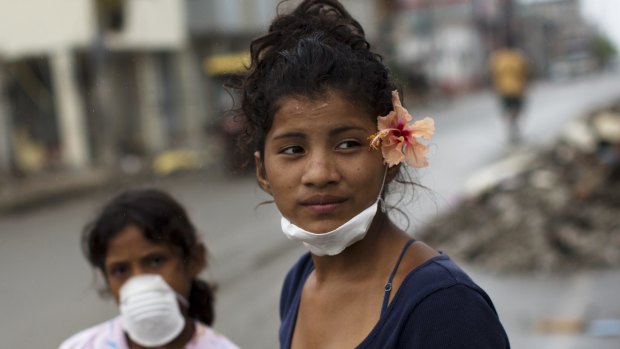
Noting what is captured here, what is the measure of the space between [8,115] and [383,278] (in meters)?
17.4

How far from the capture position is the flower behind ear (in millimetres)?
1596

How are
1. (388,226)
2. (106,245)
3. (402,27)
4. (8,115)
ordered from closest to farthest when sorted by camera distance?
(388,226) → (106,245) → (8,115) → (402,27)

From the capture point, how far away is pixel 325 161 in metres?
1.56

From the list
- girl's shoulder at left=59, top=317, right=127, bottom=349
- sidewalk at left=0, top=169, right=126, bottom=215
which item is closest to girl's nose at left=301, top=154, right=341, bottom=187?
girl's shoulder at left=59, top=317, right=127, bottom=349

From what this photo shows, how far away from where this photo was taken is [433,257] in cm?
155

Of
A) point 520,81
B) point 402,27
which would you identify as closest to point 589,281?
point 520,81

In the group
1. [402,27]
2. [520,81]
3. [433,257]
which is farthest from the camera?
[402,27]

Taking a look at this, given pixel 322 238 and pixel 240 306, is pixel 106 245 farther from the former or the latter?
pixel 240 306

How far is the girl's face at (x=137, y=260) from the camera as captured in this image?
2287 millimetres

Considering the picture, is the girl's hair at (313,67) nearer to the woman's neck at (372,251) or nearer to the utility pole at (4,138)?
the woman's neck at (372,251)

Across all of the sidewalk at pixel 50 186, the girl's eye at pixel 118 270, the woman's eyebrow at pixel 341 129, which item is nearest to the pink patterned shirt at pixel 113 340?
the girl's eye at pixel 118 270

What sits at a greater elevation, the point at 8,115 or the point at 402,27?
the point at 8,115

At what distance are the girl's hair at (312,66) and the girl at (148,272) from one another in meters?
0.65

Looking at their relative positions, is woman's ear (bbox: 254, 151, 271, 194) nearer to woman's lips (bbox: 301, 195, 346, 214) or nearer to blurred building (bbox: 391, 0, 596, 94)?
woman's lips (bbox: 301, 195, 346, 214)
